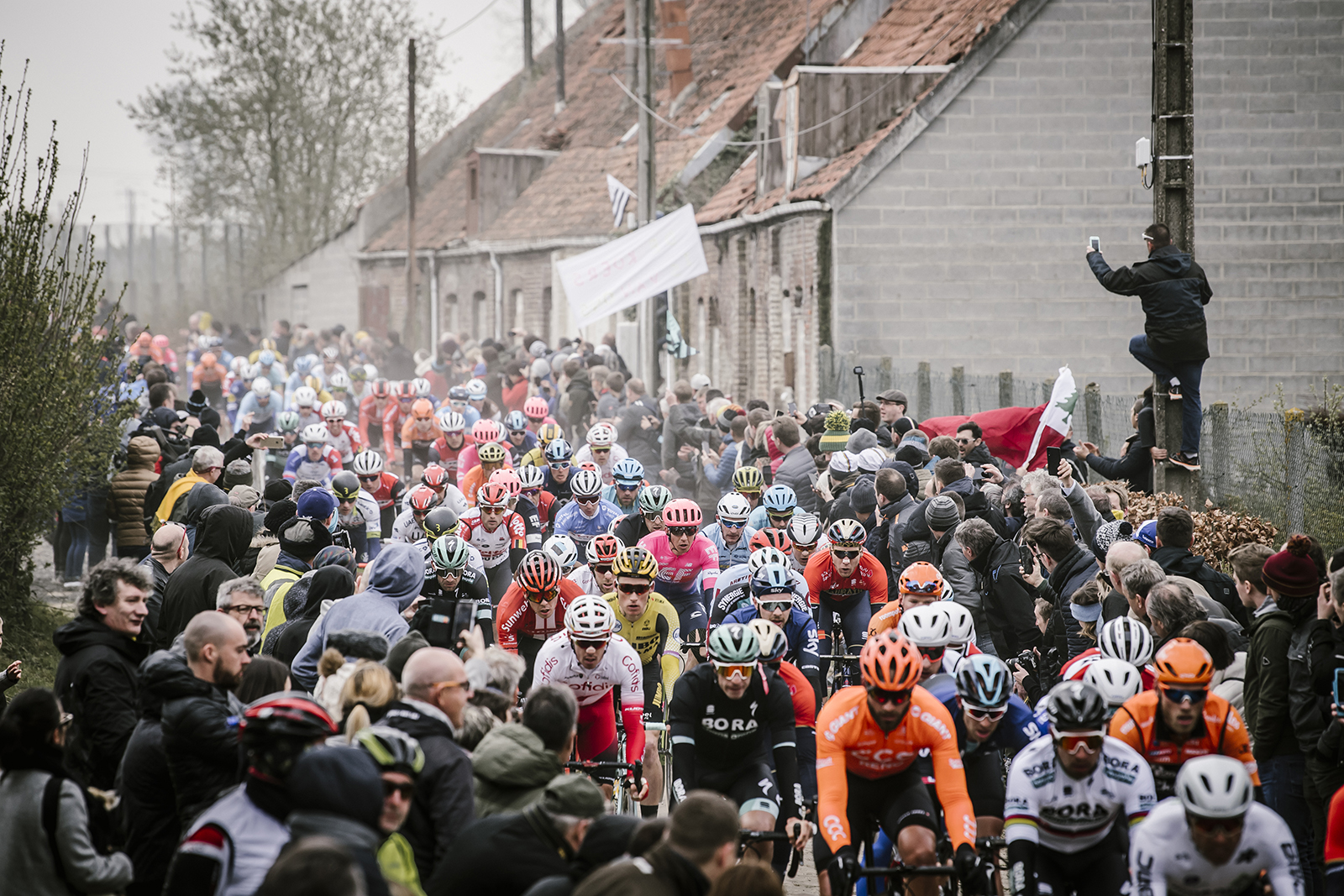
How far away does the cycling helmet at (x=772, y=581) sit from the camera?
340 inches

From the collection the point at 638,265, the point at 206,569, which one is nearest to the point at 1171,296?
the point at 206,569

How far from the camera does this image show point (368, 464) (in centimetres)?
1356

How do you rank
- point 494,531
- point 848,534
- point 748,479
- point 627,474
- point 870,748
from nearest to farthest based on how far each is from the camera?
point 870,748 → point 848,534 → point 494,531 → point 748,479 → point 627,474

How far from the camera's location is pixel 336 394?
A: 2375 cm

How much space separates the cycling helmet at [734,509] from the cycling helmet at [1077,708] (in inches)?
216

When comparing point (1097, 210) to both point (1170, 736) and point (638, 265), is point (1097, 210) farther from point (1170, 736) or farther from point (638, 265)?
point (1170, 736)

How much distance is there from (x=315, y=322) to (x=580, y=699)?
2021 inches

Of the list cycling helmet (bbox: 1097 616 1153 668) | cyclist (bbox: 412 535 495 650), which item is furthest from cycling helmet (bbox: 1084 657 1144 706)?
cyclist (bbox: 412 535 495 650)

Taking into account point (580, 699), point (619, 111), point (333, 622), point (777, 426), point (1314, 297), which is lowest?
point (580, 699)

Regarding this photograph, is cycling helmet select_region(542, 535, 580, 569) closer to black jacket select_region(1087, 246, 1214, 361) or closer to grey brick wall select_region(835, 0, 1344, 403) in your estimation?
black jacket select_region(1087, 246, 1214, 361)

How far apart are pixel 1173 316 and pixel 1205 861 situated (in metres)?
7.36

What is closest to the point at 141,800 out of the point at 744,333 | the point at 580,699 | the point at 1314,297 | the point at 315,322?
the point at 580,699

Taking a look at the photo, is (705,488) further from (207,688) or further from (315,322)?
(315,322)

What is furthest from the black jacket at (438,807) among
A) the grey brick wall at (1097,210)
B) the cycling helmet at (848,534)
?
the grey brick wall at (1097,210)
